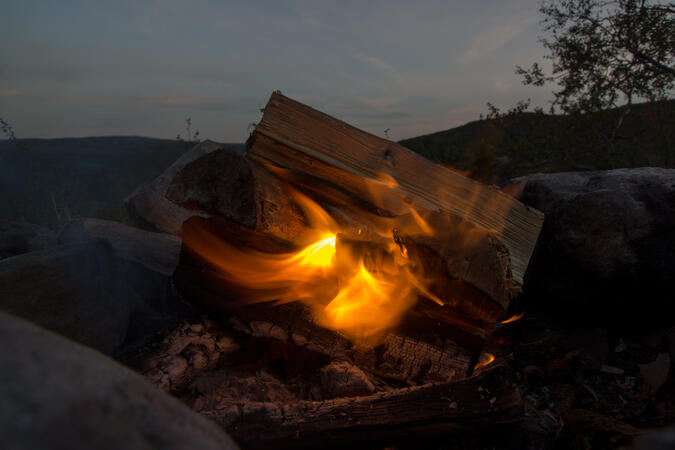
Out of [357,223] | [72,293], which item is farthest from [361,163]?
[72,293]

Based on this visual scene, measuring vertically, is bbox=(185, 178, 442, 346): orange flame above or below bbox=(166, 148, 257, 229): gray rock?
below

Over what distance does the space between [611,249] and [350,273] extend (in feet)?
5.44

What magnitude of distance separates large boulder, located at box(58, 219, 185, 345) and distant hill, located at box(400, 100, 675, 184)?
13.3 feet

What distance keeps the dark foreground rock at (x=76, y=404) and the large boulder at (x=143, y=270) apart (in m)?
1.66

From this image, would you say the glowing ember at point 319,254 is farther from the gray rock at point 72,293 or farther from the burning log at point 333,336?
the gray rock at point 72,293

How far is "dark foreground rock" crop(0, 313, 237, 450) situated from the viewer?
0.45 m

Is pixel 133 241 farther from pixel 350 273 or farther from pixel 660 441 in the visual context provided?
pixel 660 441

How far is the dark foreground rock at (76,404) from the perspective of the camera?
1.47ft

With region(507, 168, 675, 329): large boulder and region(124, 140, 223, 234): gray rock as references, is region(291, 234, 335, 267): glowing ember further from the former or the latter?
region(124, 140, 223, 234): gray rock

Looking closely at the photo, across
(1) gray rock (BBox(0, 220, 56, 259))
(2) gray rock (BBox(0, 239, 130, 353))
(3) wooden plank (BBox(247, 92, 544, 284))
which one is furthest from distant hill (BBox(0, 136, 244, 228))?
(3) wooden plank (BBox(247, 92, 544, 284))

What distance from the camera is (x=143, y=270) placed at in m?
2.51

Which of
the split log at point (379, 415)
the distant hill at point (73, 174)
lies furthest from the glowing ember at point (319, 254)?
the distant hill at point (73, 174)

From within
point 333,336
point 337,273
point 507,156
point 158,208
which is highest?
point 507,156

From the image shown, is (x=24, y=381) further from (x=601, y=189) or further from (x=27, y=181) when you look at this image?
(x=27, y=181)
